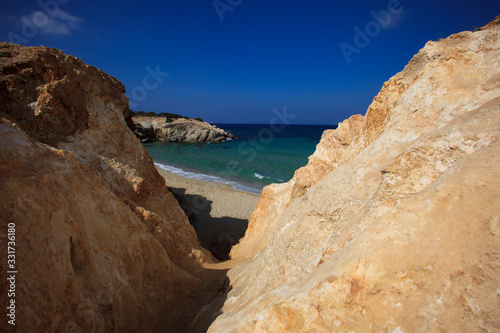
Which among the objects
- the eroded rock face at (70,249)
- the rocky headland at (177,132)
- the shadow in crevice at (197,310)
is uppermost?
the rocky headland at (177,132)

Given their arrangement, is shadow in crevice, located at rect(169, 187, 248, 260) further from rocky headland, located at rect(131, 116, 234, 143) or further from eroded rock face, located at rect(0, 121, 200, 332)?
rocky headland, located at rect(131, 116, 234, 143)

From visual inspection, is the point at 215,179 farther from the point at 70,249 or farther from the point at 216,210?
the point at 70,249

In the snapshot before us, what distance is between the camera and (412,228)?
1871 mm

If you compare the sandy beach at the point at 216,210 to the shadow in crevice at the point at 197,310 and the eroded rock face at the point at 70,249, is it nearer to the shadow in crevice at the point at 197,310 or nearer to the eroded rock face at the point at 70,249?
the shadow in crevice at the point at 197,310

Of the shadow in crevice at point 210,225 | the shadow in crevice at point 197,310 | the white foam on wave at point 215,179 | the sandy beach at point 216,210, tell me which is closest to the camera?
the shadow in crevice at point 197,310

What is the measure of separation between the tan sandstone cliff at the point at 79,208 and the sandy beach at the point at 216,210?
3.80 meters

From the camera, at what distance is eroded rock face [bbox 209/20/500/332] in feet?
5.18

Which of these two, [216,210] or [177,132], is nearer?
[216,210]

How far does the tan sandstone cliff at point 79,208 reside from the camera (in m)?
2.56

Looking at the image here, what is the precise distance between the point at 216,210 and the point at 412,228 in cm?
1440

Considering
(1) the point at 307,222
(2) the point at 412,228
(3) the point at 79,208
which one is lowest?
(1) the point at 307,222

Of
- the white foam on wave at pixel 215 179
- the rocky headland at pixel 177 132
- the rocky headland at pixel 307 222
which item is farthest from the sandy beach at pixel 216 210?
the rocky headland at pixel 177 132

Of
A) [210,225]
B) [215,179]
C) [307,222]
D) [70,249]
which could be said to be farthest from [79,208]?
[215,179]

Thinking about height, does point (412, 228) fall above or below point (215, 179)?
below
